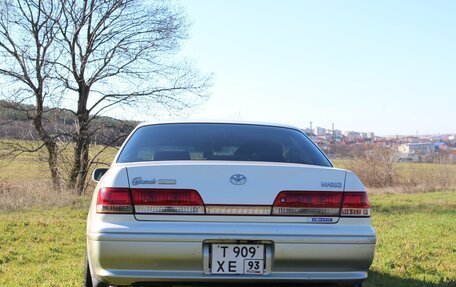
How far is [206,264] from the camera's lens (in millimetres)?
3260

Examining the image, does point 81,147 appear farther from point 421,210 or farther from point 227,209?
point 227,209

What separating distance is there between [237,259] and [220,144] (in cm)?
124

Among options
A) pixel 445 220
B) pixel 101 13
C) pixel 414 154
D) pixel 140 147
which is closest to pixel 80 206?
pixel 445 220

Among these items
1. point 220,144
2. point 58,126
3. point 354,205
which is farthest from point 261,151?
point 58,126

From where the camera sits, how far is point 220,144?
4.30 m

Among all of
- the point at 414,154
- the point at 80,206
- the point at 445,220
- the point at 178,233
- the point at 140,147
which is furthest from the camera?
the point at 414,154

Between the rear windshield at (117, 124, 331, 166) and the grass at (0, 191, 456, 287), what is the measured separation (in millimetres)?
1480

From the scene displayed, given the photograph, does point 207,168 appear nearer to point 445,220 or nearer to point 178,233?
point 178,233

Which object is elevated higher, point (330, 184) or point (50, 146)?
point (50, 146)

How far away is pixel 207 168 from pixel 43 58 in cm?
2000

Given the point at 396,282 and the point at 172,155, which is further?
the point at 396,282

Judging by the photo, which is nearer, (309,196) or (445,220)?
(309,196)

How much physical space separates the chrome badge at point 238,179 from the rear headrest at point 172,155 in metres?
0.72

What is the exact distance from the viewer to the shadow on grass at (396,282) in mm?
4922
